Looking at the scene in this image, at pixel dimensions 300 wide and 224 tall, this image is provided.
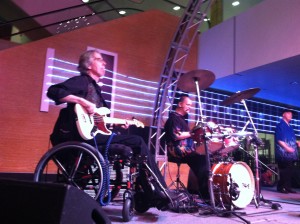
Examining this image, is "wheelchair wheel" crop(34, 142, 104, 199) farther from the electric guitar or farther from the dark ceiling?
the dark ceiling

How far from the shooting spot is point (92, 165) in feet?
7.81

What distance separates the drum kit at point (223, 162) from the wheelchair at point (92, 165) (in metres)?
0.92

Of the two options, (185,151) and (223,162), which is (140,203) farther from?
(223,162)

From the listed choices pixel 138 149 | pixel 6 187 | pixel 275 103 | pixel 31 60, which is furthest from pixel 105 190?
pixel 275 103

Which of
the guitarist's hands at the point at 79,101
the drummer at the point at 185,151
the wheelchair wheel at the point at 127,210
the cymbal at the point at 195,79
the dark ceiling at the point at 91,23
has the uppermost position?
the dark ceiling at the point at 91,23

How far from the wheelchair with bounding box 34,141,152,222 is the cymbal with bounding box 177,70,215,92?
64.6 inches

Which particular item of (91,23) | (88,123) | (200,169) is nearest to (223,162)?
(200,169)

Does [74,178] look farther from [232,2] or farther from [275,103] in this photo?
[275,103]

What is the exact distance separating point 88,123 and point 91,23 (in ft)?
15.2

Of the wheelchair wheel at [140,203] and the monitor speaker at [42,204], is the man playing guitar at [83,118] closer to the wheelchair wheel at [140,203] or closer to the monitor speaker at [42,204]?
the wheelchair wheel at [140,203]

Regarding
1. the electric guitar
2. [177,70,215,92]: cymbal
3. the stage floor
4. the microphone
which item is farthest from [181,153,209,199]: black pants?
the electric guitar

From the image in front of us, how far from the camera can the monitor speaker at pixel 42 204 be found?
3.06 ft

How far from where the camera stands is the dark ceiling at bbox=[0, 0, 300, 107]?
19.2 feet

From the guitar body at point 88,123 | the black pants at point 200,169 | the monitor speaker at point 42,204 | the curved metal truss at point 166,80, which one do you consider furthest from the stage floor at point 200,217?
the curved metal truss at point 166,80
